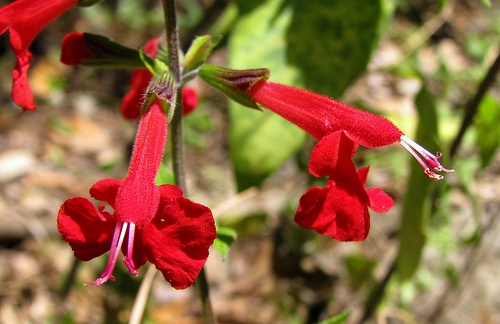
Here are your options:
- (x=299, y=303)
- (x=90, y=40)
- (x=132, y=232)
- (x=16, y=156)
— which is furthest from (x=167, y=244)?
(x=16, y=156)

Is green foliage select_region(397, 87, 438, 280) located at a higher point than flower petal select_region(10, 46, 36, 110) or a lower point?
lower

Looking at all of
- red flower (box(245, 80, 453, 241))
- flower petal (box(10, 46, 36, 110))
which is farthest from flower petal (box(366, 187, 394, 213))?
flower petal (box(10, 46, 36, 110))

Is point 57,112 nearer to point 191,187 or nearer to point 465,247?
point 191,187

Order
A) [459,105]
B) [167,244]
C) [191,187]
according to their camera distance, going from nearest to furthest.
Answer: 1. [167,244]
2. [191,187]
3. [459,105]

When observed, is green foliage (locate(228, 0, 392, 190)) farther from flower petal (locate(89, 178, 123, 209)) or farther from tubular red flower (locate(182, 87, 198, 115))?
flower petal (locate(89, 178, 123, 209))

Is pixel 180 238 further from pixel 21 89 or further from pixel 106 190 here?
pixel 21 89

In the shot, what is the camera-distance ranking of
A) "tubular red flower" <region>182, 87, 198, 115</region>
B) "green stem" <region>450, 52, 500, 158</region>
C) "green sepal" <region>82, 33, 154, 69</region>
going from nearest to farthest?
"green sepal" <region>82, 33, 154, 69</region>, "tubular red flower" <region>182, 87, 198, 115</region>, "green stem" <region>450, 52, 500, 158</region>

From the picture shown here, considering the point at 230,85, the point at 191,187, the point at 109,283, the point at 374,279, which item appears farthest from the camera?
the point at 191,187
